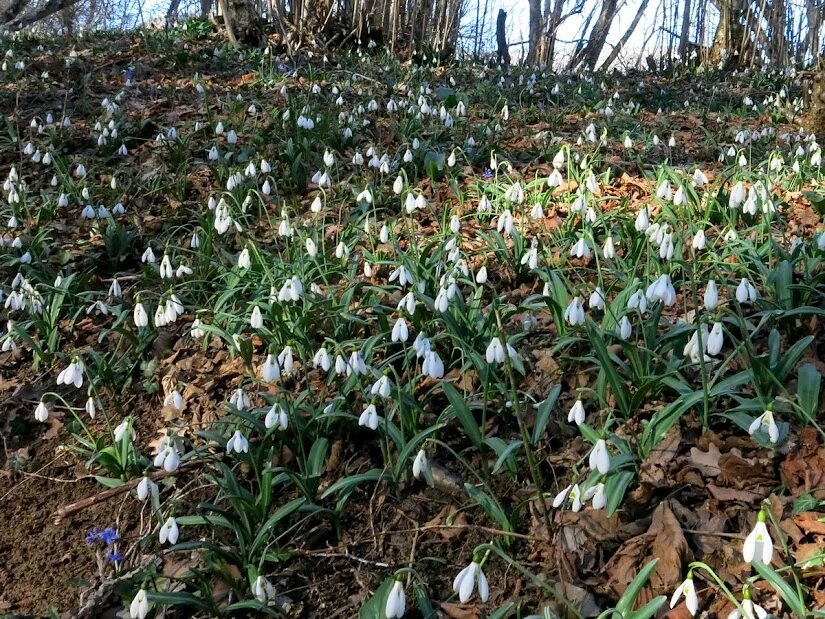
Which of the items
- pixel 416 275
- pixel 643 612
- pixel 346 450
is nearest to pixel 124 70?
pixel 416 275

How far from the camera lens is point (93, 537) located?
2.09 metres

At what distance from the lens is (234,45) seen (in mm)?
8703

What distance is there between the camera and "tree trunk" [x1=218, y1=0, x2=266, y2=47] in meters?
8.87

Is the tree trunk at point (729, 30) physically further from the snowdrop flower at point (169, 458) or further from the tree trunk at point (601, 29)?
the snowdrop flower at point (169, 458)

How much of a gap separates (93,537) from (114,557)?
17cm

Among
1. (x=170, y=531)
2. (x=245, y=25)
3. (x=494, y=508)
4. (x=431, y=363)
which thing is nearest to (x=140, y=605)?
(x=170, y=531)

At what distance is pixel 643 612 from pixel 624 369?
1.04m

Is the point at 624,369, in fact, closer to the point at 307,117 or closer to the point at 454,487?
the point at 454,487

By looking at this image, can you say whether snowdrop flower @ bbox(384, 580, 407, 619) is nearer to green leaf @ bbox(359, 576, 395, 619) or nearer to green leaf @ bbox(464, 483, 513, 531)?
green leaf @ bbox(359, 576, 395, 619)

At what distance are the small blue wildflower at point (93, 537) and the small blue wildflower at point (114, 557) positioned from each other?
0.06m

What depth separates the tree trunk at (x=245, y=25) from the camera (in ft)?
29.1

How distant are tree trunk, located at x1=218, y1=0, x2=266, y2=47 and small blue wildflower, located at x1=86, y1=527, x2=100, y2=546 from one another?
7717 mm

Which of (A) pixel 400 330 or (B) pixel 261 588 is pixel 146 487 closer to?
(B) pixel 261 588

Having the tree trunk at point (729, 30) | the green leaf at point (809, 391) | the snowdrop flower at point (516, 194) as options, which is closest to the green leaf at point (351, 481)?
the green leaf at point (809, 391)
